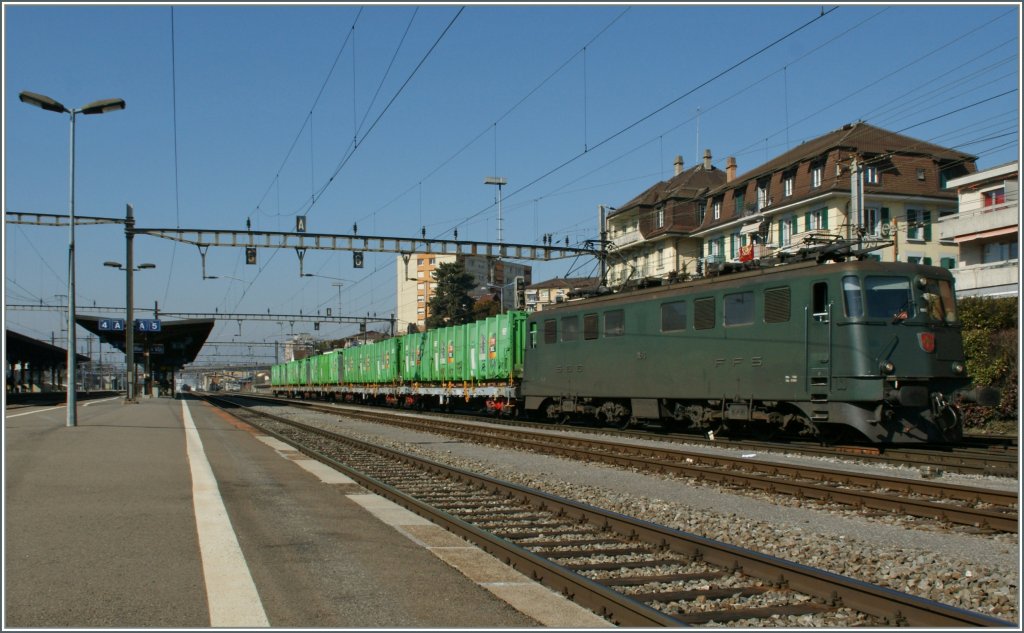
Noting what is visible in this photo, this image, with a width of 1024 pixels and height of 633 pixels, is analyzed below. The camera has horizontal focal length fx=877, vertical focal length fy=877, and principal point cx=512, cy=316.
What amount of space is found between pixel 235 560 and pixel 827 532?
19.1 feet

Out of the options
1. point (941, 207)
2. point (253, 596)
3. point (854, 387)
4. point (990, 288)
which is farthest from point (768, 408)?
point (941, 207)

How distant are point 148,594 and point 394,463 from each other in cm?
996

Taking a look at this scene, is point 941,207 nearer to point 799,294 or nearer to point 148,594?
point 799,294

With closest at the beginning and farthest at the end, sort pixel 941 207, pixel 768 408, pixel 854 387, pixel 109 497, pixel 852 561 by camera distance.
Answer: pixel 852 561
pixel 109 497
pixel 854 387
pixel 768 408
pixel 941 207

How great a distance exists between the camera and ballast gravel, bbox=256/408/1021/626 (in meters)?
6.80

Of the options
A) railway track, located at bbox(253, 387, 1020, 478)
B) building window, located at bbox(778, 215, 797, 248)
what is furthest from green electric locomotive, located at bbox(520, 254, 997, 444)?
building window, located at bbox(778, 215, 797, 248)

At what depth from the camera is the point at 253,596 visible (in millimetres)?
6031

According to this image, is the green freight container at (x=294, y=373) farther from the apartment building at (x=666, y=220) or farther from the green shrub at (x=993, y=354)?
the green shrub at (x=993, y=354)

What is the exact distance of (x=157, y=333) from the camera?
180 ft

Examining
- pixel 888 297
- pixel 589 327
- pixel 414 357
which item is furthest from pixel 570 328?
pixel 414 357

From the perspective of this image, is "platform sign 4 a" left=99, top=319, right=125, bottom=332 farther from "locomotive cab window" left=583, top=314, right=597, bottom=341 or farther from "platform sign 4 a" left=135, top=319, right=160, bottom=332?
"locomotive cab window" left=583, top=314, right=597, bottom=341

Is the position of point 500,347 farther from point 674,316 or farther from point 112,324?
point 112,324

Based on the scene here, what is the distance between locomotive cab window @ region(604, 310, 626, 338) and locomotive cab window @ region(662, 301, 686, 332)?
1.68 m

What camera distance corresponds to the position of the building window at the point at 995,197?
3653 centimetres
